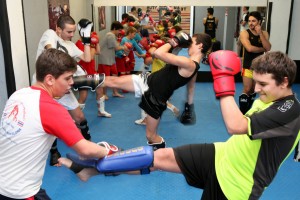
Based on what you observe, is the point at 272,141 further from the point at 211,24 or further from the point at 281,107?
the point at 211,24

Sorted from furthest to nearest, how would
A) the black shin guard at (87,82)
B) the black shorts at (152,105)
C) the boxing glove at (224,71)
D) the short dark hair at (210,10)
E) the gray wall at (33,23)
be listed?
the short dark hair at (210,10) → the gray wall at (33,23) → the black shorts at (152,105) → the black shin guard at (87,82) → the boxing glove at (224,71)

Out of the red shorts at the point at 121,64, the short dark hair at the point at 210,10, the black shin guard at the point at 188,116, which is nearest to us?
the black shin guard at the point at 188,116

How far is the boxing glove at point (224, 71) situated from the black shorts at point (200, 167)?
357 millimetres

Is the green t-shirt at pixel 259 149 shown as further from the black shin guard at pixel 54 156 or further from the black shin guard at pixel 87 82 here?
the black shin guard at pixel 54 156

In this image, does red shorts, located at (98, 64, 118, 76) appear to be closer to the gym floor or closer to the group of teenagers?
the gym floor

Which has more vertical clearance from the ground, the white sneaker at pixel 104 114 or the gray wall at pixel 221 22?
the gray wall at pixel 221 22

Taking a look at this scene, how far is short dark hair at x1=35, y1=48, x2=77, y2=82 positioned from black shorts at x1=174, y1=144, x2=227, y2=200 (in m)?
0.77

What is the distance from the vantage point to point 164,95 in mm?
2887

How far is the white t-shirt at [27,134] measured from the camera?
Answer: 132cm

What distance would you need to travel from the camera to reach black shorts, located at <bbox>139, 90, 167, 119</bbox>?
2883 mm

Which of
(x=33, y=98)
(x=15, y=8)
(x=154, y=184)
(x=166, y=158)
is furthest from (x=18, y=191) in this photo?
(x=15, y=8)

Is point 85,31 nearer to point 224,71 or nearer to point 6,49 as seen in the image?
point 6,49

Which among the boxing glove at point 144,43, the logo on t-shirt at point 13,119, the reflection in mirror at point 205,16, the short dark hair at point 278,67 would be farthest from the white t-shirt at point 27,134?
the reflection in mirror at point 205,16

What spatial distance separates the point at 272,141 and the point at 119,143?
7.41 ft
